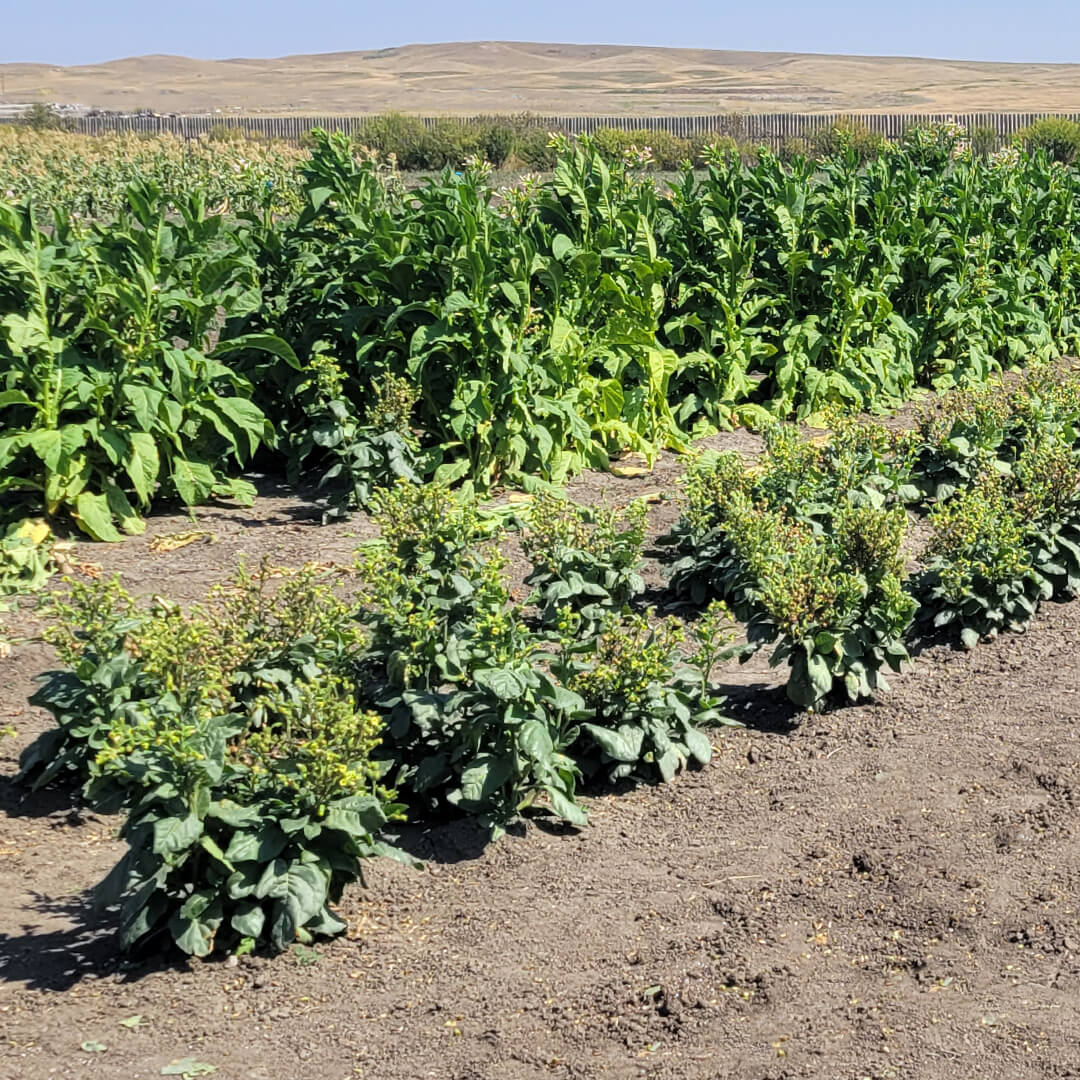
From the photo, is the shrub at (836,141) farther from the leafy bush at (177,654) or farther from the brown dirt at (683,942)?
the leafy bush at (177,654)

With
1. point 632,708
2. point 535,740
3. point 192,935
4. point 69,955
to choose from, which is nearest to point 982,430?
point 632,708

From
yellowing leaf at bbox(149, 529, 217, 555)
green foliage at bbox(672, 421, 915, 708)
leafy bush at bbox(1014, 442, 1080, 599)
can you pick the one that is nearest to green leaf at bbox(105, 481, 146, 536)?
yellowing leaf at bbox(149, 529, 217, 555)

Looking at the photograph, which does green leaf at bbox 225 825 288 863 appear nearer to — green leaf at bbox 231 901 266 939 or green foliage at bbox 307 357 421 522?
green leaf at bbox 231 901 266 939

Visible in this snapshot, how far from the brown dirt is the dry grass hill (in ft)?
277

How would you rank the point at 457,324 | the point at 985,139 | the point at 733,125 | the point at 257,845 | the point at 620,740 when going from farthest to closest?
the point at 733,125 < the point at 985,139 < the point at 457,324 < the point at 620,740 < the point at 257,845

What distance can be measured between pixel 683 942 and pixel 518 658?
3.03 feet

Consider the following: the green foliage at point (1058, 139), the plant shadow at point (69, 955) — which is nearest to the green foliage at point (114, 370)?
the plant shadow at point (69, 955)

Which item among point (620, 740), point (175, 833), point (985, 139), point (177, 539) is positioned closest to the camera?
point (175, 833)

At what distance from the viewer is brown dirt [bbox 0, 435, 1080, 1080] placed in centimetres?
320

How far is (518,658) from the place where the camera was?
4027 millimetres

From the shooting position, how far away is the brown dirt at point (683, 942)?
10.5 ft

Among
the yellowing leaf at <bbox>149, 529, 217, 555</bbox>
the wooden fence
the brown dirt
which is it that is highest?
the wooden fence

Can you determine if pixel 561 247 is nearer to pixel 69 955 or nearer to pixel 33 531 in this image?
pixel 33 531

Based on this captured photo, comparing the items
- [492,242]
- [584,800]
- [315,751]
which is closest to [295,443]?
[492,242]
